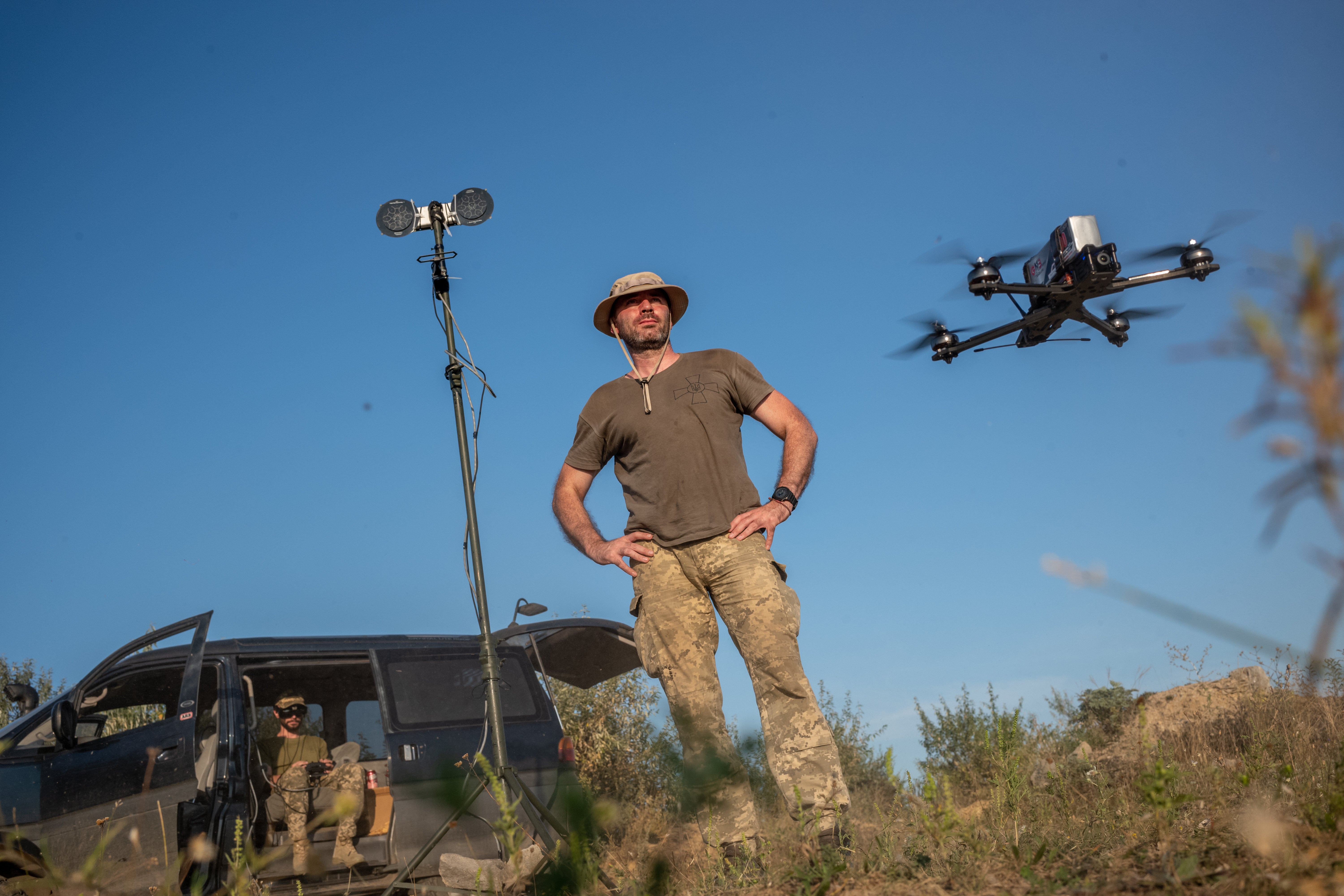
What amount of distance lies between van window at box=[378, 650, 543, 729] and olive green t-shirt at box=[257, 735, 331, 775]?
1168mm

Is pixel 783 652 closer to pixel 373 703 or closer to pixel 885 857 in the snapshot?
pixel 885 857

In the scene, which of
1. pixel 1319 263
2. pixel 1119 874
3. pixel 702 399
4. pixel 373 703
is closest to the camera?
pixel 1319 263

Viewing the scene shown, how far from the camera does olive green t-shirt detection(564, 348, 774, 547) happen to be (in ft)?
11.8

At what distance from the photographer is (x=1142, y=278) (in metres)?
11.4

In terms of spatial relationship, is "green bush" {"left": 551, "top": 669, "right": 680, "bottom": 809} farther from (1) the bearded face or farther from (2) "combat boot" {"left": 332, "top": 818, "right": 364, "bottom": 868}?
(1) the bearded face

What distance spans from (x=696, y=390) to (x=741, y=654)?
3.53 feet

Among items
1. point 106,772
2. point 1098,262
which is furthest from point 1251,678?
point 106,772

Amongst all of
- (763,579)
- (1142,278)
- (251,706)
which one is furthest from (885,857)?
(1142,278)

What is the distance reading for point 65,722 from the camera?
510 centimetres

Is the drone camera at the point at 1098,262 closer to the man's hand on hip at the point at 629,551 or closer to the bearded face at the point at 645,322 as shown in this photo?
the bearded face at the point at 645,322

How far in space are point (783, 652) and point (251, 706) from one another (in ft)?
14.5

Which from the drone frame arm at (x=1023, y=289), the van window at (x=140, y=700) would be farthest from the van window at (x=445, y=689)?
the drone frame arm at (x=1023, y=289)

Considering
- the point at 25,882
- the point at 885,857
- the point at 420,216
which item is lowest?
the point at 885,857

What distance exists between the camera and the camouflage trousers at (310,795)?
229 inches
